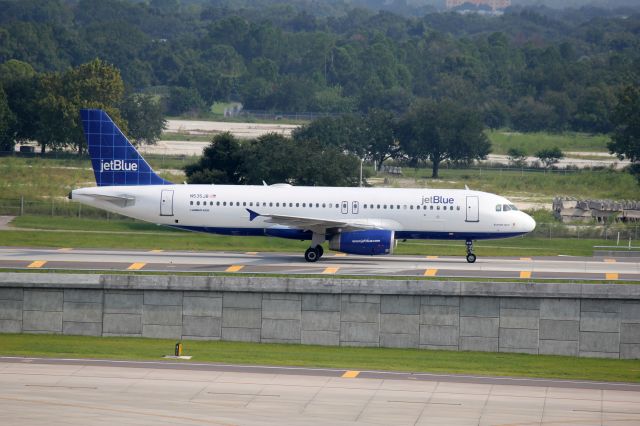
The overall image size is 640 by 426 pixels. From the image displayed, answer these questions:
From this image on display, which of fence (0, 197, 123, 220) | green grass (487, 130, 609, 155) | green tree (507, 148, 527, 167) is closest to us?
fence (0, 197, 123, 220)

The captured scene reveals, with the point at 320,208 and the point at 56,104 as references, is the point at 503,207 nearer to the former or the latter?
the point at 320,208

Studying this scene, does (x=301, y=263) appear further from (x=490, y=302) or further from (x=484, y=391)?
(x=484, y=391)

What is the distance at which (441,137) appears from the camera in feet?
367

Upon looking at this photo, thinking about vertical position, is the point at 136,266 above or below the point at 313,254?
below

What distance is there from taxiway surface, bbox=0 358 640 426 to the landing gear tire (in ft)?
54.3

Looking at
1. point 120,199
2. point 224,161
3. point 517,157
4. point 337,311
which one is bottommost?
point 337,311

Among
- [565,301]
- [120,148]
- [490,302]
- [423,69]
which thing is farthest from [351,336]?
[423,69]

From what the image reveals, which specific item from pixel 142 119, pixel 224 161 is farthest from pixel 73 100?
pixel 224 161

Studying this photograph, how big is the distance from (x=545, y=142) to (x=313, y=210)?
8368 cm

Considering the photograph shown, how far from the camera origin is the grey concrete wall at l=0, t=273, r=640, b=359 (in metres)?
43.4

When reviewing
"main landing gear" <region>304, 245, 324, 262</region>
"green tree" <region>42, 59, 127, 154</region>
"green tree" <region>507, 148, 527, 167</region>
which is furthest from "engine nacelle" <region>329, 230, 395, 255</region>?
"green tree" <region>507, 148, 527, 167</region>

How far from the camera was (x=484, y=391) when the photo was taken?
118ft

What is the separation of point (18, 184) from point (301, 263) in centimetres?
4336

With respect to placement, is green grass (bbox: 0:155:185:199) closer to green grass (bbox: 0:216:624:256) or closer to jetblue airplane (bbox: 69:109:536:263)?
green grass (bbox: 0:216:624:256)
